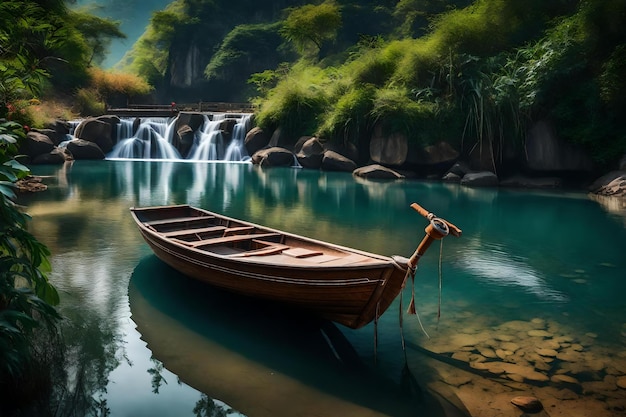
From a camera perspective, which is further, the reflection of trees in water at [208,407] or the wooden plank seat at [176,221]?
the wooden plank seat at [176,221]

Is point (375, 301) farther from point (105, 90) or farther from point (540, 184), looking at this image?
point (105, 90)

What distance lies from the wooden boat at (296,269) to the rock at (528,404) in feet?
4.34

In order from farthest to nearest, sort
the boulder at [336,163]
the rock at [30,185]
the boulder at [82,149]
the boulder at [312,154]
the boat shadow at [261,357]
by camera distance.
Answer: the boulder at [82,149] → the boulder at [312,154] → the boulder at [336,163] → the rock at [30,185] → the boat shadow at [261,357]

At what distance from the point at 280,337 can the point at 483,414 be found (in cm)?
220

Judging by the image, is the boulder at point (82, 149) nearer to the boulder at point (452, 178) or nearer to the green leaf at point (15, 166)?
the boulder at point (452, 178)

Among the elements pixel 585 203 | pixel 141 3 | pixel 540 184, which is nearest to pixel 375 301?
pixel 585 203

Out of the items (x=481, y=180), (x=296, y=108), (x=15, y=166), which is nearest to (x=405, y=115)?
(x=481, y=180)

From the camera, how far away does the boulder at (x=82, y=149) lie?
88.4 ft

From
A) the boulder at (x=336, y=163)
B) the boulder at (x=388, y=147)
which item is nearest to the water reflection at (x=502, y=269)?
the boulder at (x=388, y=147)

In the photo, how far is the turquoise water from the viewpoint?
175 inches

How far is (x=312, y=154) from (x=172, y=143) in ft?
30.5

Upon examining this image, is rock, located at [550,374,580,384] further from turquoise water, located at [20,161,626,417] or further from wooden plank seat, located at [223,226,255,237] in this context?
wooden plank seat, located at [223,226,255,237]

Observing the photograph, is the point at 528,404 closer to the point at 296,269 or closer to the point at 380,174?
the point at 296,269

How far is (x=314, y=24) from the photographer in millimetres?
40469
